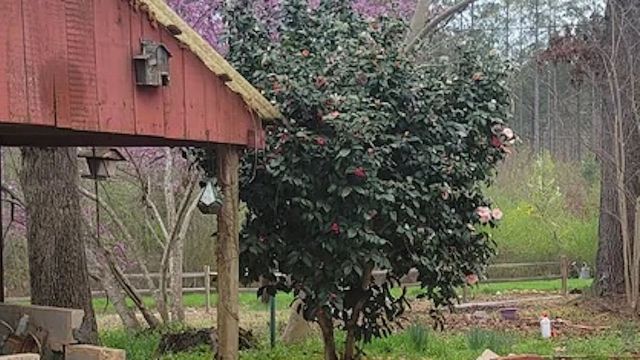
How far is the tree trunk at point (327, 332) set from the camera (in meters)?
6.18

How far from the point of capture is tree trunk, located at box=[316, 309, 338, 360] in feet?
20.3

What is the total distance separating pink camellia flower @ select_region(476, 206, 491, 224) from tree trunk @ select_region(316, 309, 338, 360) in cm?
135

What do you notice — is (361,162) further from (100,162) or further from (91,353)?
→ (100,162)

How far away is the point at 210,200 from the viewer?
495 cm

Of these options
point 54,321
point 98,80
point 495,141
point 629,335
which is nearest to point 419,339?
point 629,335

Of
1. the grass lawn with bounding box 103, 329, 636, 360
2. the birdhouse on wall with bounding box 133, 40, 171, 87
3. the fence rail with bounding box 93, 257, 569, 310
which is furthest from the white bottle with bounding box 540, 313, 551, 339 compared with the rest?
the birdhouse on wall with bounding box 133, 40, 171, 87

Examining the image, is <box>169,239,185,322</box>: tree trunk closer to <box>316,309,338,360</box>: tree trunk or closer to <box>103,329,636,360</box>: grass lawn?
<box>103,329,636,360</box>: grass lawn

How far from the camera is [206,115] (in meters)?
4.82

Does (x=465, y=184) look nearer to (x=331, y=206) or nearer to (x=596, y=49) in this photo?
(x=331, y=206)

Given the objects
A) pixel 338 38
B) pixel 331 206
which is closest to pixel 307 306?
pixel 331 206

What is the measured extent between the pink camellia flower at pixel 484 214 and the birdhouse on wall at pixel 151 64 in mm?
2892

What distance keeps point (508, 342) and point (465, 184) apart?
7.11 feet

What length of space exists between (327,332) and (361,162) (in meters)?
1.48

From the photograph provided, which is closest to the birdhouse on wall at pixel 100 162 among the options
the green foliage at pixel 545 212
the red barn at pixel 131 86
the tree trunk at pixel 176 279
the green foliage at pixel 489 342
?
the red barn at pixel 131 86
